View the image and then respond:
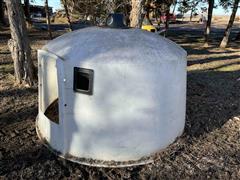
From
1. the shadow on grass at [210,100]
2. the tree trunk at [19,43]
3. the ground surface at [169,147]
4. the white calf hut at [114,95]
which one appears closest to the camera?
the white calf hut at [114,95]

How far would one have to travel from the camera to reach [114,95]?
460 cm

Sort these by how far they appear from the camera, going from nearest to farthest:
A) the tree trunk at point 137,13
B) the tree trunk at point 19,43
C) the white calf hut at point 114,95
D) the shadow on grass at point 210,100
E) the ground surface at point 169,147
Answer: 1. the white calf hut at point 114,95
2. the ground surface at point 169,147
3. the shadow on grass at point 210,100
4. the tree trunk at point 19,43
5. the tree trunk at point 137,13

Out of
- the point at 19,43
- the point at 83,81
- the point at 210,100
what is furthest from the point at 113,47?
the point at 210,100

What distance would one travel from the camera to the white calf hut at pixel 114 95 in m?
4.61

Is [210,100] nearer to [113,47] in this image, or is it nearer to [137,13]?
[137,13]

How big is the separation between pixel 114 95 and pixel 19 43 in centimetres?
441

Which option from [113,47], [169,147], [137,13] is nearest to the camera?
[113,47]

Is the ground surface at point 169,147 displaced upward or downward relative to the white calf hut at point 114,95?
downward

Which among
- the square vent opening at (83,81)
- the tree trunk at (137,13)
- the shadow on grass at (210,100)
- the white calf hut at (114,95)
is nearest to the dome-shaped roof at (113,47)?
the white calf hut at (114,95)

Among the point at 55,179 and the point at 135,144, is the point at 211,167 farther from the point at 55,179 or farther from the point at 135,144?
the point at 55,179

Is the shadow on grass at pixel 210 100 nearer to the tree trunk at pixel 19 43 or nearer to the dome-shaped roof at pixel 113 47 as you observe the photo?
the dome-shaped roof at pixel 113 47

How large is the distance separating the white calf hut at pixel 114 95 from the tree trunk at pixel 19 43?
3218 millimetres

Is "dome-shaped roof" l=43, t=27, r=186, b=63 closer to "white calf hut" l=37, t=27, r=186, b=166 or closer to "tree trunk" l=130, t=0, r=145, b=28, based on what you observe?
"white calf hut" l=37, t=27, r=186, b=166

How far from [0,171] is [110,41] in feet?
7.88
